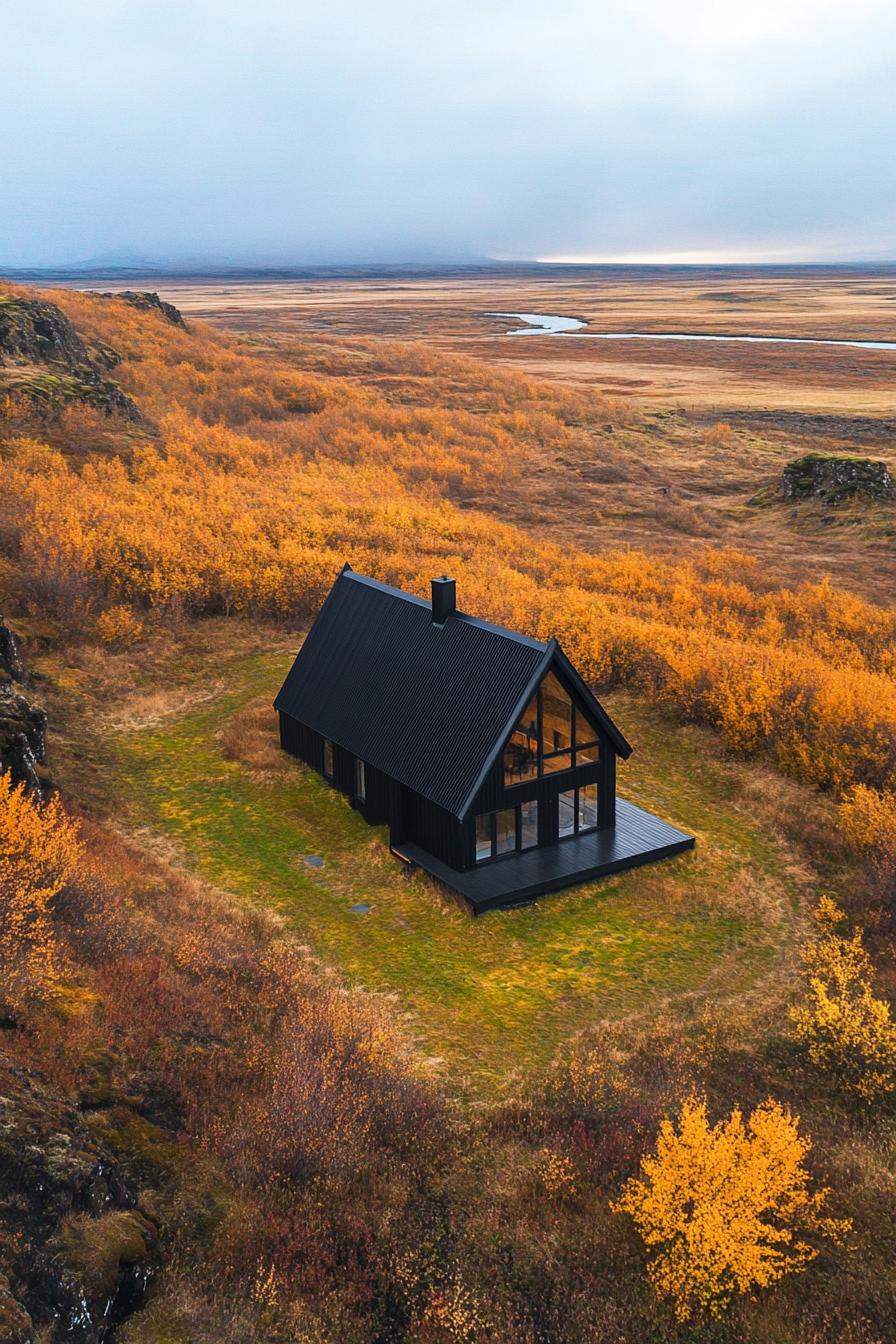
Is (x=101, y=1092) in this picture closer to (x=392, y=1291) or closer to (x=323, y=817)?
(x=392, y=1291)

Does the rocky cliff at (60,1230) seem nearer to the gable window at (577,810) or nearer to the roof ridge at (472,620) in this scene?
the roof ridge at (472,620)

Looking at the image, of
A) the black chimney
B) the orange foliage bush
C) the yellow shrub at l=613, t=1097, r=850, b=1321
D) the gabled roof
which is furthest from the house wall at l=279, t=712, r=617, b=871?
the yellow shrub at l=613, t=1097, r=850, b=1321

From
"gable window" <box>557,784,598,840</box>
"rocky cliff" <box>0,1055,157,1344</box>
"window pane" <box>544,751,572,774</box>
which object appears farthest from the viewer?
"gable window" <box>557,784,598,840</box>

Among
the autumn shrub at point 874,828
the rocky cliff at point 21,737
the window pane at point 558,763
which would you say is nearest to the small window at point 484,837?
the window pane at point 558,763

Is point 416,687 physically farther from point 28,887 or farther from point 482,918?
point 28,887

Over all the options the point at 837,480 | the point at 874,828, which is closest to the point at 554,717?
the point at 874,828

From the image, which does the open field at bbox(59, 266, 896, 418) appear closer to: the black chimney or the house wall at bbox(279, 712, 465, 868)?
the black chimney
